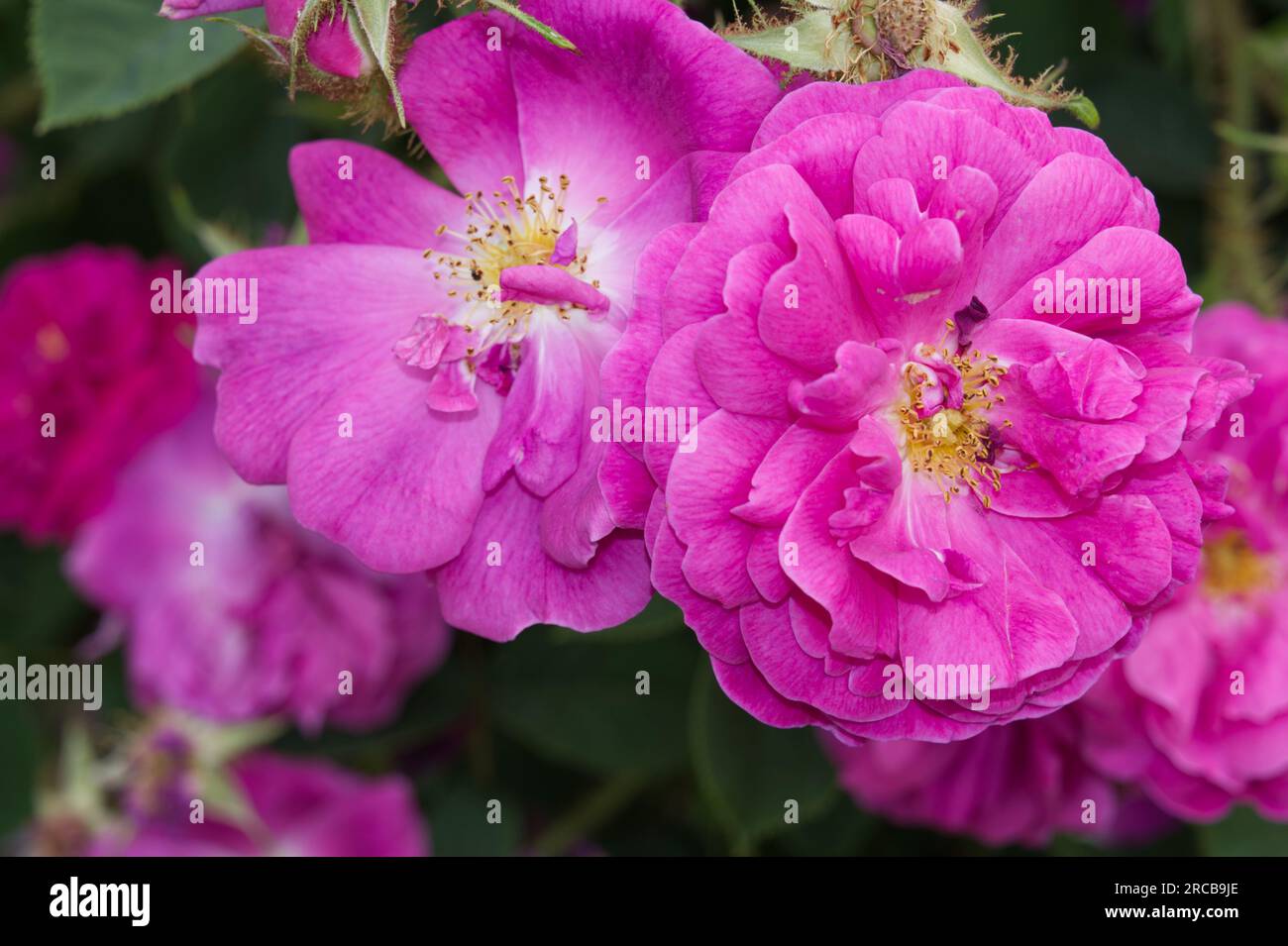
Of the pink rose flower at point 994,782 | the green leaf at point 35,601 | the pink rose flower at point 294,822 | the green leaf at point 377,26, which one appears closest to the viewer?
the green leaf at point 377,26

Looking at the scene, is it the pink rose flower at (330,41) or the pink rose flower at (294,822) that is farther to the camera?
the pink rose flower at (294,822)

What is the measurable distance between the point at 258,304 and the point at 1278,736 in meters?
1.07

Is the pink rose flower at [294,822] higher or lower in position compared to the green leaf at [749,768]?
lower

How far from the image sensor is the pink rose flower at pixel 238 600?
1.57 meters

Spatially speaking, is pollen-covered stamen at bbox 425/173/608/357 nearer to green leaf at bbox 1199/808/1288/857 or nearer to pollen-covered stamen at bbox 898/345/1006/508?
pollen-covered stamen at bbox 898/345/1006/508

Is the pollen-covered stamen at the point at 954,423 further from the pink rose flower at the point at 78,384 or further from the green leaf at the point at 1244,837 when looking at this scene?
the pink rose flower at the point at 78,384

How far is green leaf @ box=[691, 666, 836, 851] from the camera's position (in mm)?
1334

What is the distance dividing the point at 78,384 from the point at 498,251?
2.59 feet

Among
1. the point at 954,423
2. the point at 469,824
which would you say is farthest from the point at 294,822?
the point at 954,423

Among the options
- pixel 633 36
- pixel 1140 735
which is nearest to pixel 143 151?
pixel 633 36

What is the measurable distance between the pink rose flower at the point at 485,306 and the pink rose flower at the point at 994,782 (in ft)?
1.93

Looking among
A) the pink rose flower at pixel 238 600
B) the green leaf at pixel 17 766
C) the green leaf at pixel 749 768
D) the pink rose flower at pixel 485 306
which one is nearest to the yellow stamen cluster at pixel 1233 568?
the green leaf at pixel 749 768

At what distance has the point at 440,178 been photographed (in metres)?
1.27
